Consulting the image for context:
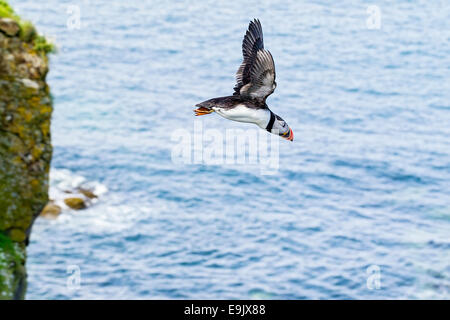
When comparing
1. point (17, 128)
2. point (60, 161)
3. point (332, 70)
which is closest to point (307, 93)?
point (332, 70)

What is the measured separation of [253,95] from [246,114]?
0.60m

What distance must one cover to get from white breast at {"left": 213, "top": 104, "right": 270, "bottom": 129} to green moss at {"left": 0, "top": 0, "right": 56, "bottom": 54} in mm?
11863

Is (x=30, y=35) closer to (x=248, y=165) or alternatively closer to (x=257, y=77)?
(x=257, y=77)

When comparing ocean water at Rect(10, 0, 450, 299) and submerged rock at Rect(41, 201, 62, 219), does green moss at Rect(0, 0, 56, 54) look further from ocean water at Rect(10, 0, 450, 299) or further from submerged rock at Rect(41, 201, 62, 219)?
submerged rock at Rect(41, 201, 62, 219)

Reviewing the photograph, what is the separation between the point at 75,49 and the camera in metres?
118

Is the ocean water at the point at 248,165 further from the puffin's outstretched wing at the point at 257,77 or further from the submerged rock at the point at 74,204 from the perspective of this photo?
the puffin's outstretched wing at the point at 257,77

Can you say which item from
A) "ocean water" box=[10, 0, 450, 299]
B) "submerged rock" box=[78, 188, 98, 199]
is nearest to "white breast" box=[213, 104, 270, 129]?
"ocean water" box=[10, 0, 450, 299]

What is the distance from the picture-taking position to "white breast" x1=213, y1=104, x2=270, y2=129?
24.8 feet

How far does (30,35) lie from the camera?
722 inches

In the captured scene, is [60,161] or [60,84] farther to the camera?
[60,84]

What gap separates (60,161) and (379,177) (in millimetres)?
37038

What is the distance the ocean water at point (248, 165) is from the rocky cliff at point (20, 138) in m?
39.1

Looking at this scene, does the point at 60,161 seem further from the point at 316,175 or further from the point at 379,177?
the point at 379,177
